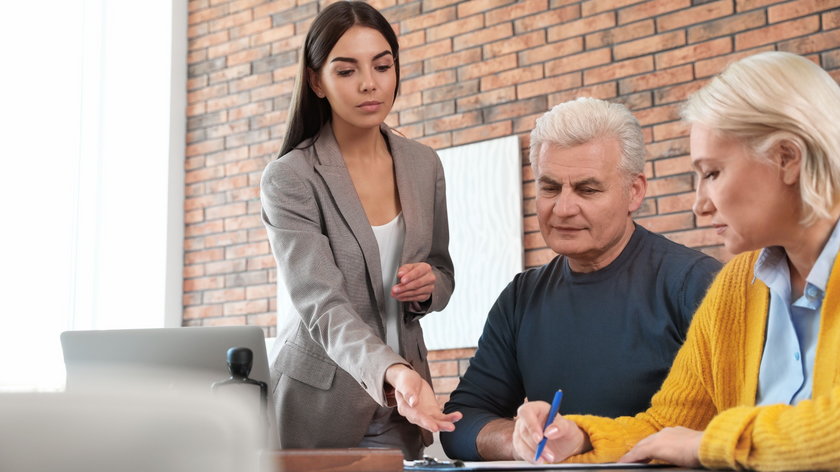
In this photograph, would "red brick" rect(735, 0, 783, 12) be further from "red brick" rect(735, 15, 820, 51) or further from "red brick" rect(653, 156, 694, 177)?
"red brick" rect(653, 156, 694, 177)

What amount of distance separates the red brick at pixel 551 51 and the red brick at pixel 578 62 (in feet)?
0.09

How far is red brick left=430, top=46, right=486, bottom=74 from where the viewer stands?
443 centimetres

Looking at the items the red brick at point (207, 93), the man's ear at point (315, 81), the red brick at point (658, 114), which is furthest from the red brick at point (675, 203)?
the red brick at point (207, 93)

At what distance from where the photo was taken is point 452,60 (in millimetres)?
4504

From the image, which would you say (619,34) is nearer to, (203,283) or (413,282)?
(413,282)

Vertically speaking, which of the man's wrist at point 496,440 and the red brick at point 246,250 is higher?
the red brick at point 246,250

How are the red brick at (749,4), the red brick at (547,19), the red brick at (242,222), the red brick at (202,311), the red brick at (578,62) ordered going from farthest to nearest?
the red brick at (202,311) → the red brick at (242,222) → the red brick at (547,19) → the red brick at (578,62) → the red brick at (749,4)

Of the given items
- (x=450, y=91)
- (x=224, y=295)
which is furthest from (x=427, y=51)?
(x=224, y=295)

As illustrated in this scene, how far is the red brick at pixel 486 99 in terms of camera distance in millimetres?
4312

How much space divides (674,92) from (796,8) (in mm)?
553

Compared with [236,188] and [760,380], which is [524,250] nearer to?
[236,188]

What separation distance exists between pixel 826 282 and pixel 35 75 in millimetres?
4685

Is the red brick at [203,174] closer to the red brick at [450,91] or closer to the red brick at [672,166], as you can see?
the red brick at [450,91]

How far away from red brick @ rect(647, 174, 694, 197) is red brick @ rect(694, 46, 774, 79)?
42 cm
